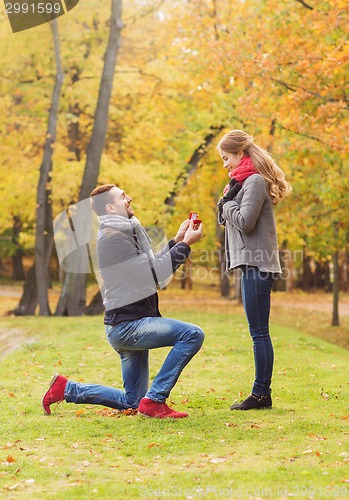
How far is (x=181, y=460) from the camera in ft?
16.1

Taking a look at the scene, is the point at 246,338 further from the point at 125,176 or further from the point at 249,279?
the point at 125,176

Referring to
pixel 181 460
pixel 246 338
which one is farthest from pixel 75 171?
pixel 181 460

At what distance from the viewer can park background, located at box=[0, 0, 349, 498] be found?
5461mm

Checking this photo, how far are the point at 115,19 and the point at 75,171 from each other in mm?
4584

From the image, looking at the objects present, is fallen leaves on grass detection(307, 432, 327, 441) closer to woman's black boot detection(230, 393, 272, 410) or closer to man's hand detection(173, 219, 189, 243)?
woman's black boot detection(230, 393, 272, 410)

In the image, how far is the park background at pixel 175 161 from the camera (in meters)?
5.46

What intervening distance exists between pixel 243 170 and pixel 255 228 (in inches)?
19.4

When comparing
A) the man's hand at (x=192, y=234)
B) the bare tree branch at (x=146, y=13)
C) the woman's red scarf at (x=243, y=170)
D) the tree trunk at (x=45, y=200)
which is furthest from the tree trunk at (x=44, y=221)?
the man's hand at (x=192, y=234)

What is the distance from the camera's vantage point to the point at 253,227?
19.7 ft

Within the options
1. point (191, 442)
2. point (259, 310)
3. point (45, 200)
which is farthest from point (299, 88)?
point (191, 442)

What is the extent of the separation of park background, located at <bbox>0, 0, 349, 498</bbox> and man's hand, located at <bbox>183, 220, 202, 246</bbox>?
4.83 feet

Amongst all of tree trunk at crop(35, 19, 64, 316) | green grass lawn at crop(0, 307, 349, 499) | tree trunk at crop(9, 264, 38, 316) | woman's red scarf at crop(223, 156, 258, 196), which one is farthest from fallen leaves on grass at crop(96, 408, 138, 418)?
tree trunk at crop(9, 264, 38, 316)

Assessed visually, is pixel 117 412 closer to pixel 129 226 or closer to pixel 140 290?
pixel 140 290

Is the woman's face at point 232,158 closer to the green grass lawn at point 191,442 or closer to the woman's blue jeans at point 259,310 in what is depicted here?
the woman's blue jeans at point 259,310
